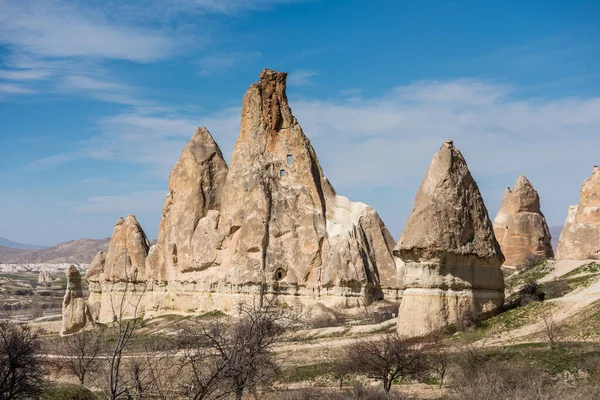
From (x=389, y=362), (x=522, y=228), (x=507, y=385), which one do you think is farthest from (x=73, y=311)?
(x=507, y=385)

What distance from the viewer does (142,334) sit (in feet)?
134

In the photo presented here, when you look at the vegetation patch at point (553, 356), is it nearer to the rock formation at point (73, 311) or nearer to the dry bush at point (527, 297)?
the dry bush at point (527, 297)

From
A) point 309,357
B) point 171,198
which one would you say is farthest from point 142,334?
point 309,357

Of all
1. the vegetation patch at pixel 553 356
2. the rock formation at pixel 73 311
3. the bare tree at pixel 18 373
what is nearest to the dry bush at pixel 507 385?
the vegetation patch at pixel 553 356

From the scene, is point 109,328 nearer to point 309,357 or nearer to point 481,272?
point 309,357

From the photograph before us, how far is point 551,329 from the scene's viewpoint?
2328 cm

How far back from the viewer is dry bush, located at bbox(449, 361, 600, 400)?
16.8 meters

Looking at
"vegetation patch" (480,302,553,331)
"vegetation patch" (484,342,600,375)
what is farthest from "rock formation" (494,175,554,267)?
→ "vegetation patch" (484,342,600,375)

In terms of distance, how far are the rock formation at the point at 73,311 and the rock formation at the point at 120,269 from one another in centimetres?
419

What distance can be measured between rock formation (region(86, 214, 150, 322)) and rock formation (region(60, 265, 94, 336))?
165 inches

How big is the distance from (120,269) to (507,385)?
35648mm

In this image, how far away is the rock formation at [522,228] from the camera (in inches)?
1984

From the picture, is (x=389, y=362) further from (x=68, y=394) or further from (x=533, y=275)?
(x=533, y=275)

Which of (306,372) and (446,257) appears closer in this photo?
(306,372)
